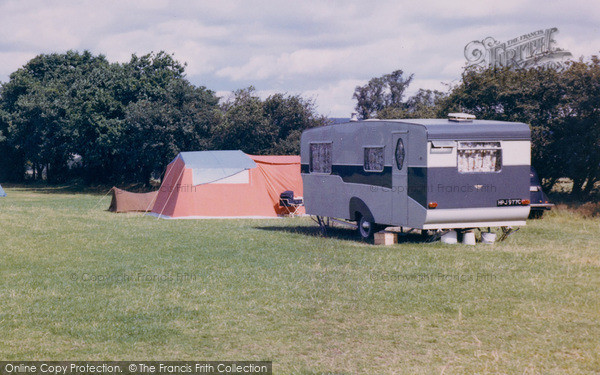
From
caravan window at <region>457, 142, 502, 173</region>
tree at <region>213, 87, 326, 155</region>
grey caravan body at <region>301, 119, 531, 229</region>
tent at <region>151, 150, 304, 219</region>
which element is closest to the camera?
grey caravan body at <region>301, 119, 531, 229</region>

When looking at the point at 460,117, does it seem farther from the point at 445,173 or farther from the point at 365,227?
the point at 365,227

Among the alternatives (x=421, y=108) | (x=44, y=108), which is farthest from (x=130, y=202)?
(x=421, y=108)

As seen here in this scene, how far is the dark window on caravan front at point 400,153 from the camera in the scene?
13.5 metres

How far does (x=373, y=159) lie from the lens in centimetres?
1450

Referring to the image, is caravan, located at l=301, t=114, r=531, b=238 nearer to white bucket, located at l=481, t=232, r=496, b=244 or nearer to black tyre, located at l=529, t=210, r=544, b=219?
white bucket, located at l=481, t=232, r=496, b=244

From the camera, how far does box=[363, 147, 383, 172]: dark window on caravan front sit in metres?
14.2

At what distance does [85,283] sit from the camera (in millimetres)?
9570

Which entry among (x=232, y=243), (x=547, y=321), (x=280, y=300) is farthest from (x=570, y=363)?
(x=232, y=243)

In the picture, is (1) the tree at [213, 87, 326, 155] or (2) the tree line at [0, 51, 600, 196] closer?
(2) the tree line at [0, 51, 600, 196]

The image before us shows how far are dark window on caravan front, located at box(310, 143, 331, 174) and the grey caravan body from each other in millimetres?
1702

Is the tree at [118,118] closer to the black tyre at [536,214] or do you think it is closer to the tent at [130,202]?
the tent at [130,202]

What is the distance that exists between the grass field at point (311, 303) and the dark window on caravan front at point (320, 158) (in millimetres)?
2511

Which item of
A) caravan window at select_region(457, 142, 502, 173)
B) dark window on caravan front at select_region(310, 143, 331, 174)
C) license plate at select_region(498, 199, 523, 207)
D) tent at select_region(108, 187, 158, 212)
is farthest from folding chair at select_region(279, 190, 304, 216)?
license plate at select_region(498, 199, 523, 207)

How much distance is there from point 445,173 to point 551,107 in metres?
12.0
